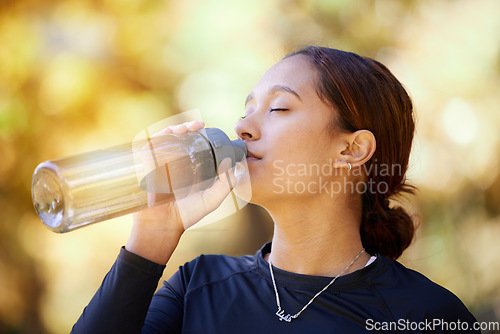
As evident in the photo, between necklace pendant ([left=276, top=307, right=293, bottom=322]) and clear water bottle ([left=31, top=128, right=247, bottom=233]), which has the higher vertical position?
clear water bottle ([left=31, top=128, right=247, bottom=233])

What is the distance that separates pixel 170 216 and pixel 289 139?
27cm

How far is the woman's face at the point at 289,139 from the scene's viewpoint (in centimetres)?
101

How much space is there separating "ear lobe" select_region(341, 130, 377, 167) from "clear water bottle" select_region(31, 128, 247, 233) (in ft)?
0.78

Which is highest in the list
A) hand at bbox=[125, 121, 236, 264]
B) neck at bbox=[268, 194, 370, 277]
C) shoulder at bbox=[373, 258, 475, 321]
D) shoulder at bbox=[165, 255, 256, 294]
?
hand at bbox=[125, 121, 236, 264]

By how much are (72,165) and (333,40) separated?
1.41 m

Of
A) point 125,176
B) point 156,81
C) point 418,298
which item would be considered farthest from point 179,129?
point 156,81

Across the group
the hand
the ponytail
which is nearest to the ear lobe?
the ponytail

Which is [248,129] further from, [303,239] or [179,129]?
[303,239]

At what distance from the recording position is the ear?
42.4 inches

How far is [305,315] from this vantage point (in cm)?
98

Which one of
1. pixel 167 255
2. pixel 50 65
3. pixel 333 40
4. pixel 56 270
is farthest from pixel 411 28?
pixel 56 270

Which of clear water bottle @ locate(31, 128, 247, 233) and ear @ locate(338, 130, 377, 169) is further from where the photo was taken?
ear @ locate(338, 130, 377, 169)

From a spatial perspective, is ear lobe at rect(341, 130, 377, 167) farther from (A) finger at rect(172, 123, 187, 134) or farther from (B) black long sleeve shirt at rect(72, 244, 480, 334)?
(A) finger at rect(172, 123, 187, 134)

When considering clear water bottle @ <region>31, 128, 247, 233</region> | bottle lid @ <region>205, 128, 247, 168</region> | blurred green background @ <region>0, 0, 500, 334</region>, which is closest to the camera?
clear water bottle @ <region>31, 128, 247, 233</region>
